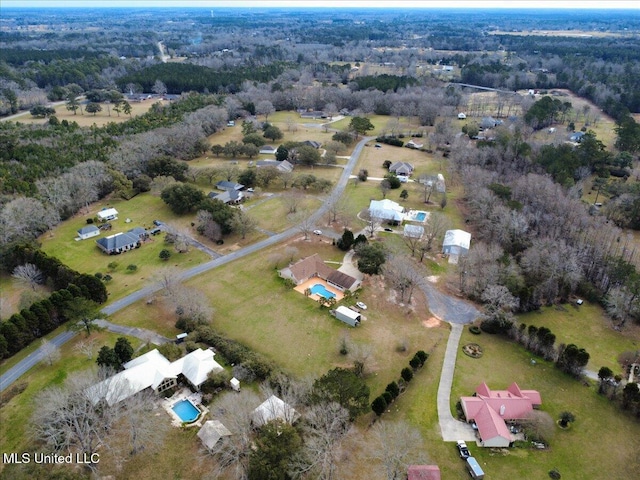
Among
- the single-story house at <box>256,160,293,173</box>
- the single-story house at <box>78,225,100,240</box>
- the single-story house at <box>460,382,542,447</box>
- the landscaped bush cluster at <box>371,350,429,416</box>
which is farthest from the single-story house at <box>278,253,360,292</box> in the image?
the single-story house at <box>256,160,293,173</box>

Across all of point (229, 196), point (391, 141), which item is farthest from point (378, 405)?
point (391, 141)

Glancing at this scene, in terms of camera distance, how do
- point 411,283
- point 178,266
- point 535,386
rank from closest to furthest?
point 535,386, point 411,283, point 178,266

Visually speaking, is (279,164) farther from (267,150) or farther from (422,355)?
(422,355)

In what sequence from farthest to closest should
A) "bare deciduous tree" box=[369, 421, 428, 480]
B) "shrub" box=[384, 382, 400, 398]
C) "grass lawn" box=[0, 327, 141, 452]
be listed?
1. "shrub" box=[384, 382, 400, 398]
2. "grass lawn" box=[0, 327, 141, 452]
3. "bare deciduous tree" box=[369, 421, 428, 480]

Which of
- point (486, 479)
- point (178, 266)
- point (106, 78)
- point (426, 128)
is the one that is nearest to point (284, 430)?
point (486, 479)

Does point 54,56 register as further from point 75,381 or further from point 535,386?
point 535,386

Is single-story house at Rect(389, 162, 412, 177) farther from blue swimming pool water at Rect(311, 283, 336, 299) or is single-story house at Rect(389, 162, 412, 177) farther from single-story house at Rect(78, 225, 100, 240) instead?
single-story house at Rect(78, 225, 100, 240)
